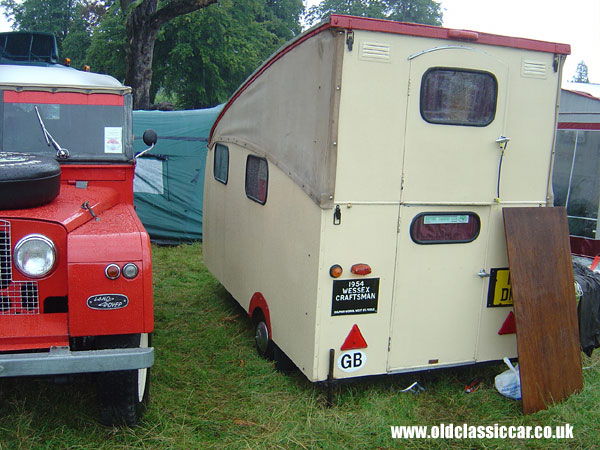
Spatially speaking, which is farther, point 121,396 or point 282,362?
point 282,362

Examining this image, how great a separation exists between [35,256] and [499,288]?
3442 millimetres

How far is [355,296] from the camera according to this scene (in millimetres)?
4094

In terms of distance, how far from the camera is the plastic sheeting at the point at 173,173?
394 inches

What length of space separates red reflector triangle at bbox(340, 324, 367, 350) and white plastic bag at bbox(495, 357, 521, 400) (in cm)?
126

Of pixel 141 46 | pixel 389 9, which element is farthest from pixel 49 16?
pixel 141 46

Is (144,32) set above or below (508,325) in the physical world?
above

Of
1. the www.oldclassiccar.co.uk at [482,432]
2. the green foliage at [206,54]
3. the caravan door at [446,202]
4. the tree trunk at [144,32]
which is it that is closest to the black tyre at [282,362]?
the caravan door at [446,202]

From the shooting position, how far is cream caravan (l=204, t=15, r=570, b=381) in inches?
154

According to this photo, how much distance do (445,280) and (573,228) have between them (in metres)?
5.85

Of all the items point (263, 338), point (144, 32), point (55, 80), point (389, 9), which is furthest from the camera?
point (389, 9)

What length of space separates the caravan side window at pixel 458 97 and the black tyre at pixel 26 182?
8.70 ft

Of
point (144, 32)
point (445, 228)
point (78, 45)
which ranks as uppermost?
point (78, 45)

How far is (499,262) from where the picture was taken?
448 centimetres

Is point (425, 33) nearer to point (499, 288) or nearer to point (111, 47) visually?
point (499, 288)
